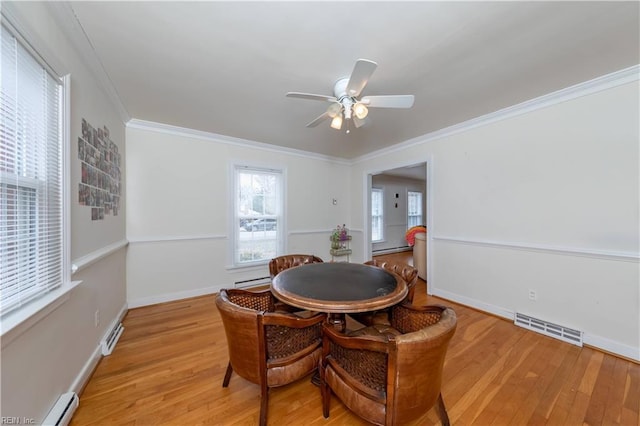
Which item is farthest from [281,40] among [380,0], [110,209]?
[110,209]

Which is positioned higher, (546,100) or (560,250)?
(546,100)

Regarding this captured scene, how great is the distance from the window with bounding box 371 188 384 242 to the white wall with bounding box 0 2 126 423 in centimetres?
584

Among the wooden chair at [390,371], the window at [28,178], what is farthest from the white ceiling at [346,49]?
the wooden chair at [390,371]

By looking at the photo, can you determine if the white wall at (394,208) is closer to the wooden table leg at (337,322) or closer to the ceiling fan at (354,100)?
the ceiling fan at (354,100)

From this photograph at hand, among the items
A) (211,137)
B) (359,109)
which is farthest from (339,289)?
(211,137)

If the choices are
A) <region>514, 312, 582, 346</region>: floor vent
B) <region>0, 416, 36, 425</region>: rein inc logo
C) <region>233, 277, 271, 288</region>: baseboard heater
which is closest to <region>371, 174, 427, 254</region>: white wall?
<region>233, 277, 271, 288</region>: baseboard heater

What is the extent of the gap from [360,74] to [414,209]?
23.5 ft

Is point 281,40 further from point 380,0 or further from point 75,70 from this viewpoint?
point 75,70

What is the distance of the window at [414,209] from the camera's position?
25.4 ft

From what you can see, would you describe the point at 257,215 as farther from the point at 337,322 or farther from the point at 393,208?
the point at 393,208

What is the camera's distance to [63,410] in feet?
4.30

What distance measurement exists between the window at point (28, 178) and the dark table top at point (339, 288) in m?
1.29

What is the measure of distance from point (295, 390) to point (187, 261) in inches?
98.8

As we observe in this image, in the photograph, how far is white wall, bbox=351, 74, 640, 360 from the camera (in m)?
2.03
